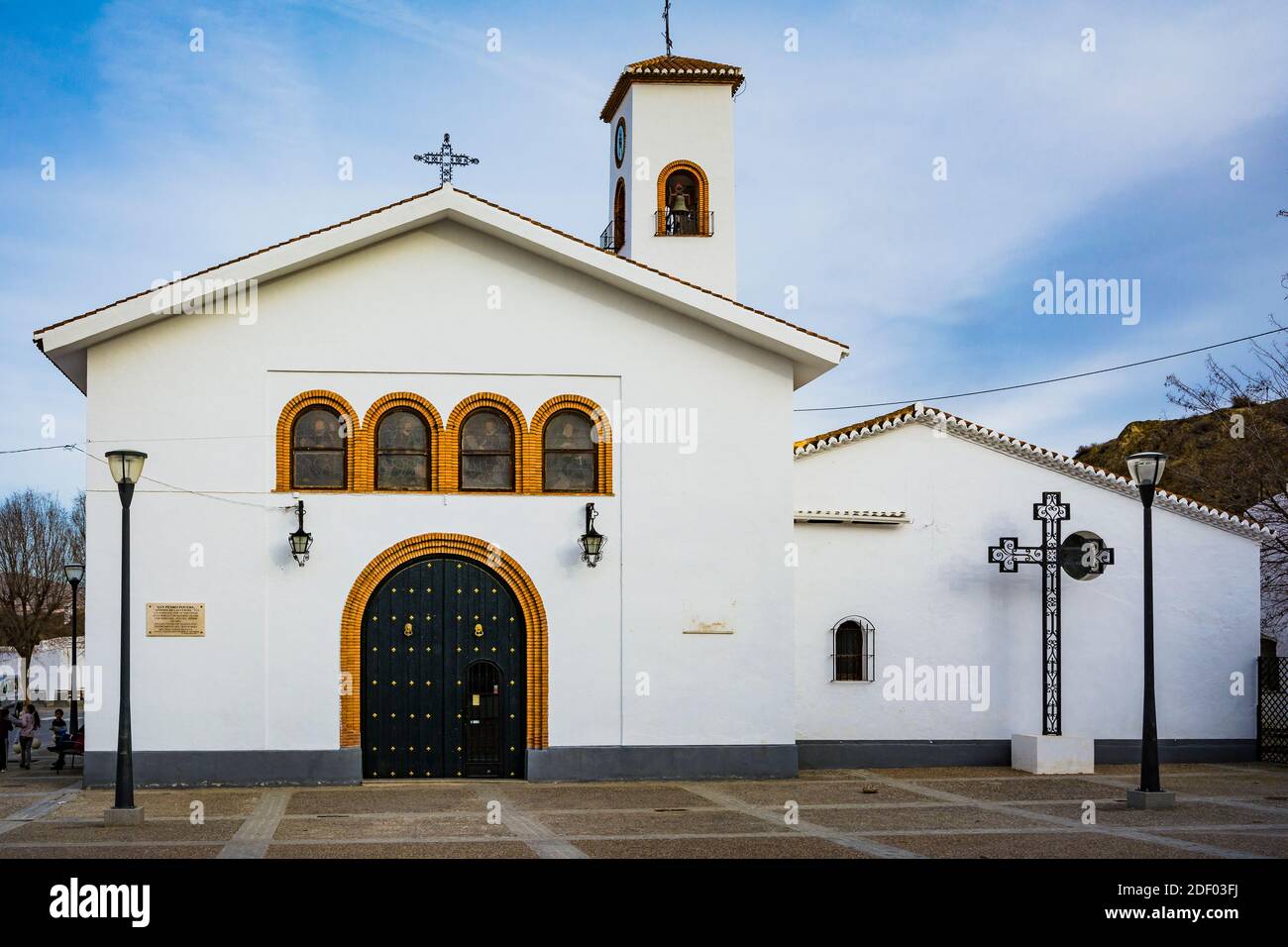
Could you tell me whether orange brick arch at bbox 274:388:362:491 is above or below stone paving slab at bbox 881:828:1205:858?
above

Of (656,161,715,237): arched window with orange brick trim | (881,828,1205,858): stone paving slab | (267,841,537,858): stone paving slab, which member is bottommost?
(881,828,1205,858): stone paving slab

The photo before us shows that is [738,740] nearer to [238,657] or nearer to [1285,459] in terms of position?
[238,657]

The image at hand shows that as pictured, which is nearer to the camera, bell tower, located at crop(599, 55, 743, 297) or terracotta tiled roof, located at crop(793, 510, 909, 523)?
terracotta tiled roof, located at crop(793, 510, 909, 523)

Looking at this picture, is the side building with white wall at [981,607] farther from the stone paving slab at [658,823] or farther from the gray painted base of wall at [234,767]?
the gray painted base of wall at [234,767]

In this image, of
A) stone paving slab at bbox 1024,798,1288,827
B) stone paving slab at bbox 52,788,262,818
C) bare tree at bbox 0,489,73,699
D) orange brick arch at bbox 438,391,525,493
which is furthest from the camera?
bare tree at bbox 0,489,73,699

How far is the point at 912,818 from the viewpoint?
14.8 meters

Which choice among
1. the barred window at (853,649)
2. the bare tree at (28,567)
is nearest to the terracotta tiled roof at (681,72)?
the barred window at (853,649)

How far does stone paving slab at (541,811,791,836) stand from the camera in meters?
13.7

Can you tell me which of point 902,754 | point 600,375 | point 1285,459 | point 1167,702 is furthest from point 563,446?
point 1285,459

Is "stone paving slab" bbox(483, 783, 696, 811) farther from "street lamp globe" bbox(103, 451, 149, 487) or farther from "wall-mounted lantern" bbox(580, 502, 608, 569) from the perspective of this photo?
"street lamp globe" bbox(103, 451, 149, 487)

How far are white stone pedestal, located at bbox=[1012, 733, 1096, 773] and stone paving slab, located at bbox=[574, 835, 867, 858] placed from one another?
7.64 m

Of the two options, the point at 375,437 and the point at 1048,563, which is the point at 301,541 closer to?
the point at 375,437

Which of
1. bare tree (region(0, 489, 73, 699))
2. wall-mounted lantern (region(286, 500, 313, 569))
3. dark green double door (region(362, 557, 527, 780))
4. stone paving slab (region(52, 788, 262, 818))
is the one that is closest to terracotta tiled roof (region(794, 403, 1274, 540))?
dark green double door (region(362, 557, 527, 780))
